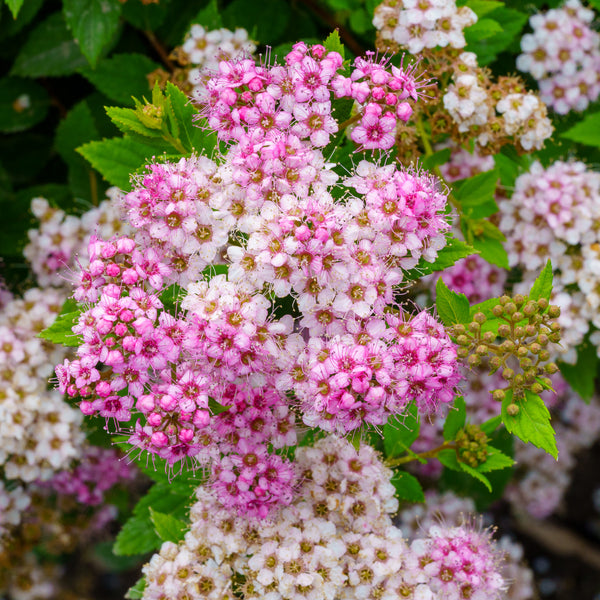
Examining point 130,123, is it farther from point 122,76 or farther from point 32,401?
point 32,401

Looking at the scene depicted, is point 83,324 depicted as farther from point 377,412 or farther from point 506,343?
point 506,343

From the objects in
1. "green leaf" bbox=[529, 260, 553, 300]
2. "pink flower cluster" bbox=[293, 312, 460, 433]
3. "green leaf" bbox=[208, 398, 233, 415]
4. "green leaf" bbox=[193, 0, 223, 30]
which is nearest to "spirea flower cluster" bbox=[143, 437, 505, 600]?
"green leaf" bbox=[208, 398, 233, 415]

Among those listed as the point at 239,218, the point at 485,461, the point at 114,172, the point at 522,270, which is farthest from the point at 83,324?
the point at 522,270

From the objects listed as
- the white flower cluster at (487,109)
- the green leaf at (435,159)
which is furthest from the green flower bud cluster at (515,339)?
the white flower cluster at (487,109)

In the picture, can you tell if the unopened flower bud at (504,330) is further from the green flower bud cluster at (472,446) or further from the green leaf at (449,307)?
the green flower bud cluster at (472,446)

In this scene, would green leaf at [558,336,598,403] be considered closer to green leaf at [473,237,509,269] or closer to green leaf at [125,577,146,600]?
green leaf at [473,237,509,269]
